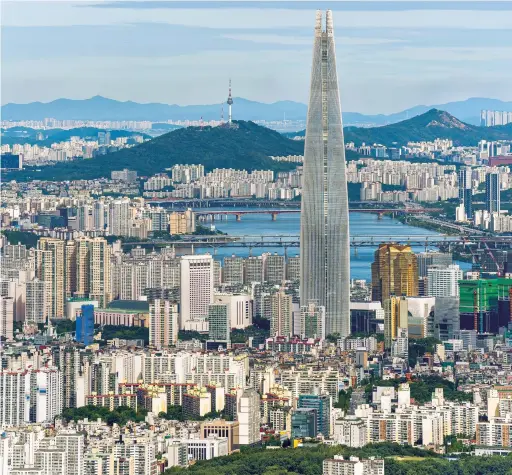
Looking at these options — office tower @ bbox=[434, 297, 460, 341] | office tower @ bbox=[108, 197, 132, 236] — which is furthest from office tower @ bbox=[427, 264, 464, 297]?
office tower @ bbox=[108, 197, 132, 236]

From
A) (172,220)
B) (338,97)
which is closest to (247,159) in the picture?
(172,220)

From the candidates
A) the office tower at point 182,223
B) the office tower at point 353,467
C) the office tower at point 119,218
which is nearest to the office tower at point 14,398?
the office tower at point 353,467

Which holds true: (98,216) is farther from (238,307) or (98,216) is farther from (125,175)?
(238,307)

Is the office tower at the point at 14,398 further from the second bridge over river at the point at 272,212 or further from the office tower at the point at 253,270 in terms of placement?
the second bridge over river at the point at 272,212

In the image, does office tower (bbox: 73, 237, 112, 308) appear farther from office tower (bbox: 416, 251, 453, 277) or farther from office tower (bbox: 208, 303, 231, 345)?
office tower (bbox: 416, 251, 453, 277)

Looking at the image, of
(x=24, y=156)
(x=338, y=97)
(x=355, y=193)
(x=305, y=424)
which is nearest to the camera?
(x=305, y=424)

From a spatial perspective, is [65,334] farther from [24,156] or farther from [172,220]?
[24,156]
